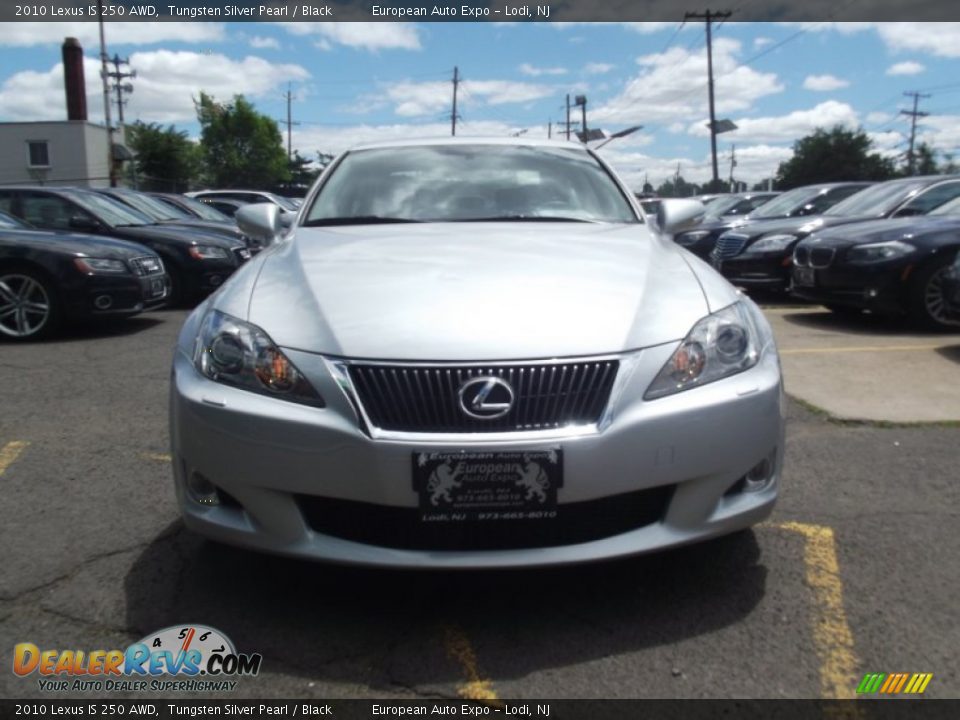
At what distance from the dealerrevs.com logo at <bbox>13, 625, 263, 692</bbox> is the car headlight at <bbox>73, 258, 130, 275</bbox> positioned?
5958mm

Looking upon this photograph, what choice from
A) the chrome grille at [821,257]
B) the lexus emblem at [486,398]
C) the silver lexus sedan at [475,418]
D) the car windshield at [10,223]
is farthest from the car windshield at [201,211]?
the lexus emblem at [486,398]

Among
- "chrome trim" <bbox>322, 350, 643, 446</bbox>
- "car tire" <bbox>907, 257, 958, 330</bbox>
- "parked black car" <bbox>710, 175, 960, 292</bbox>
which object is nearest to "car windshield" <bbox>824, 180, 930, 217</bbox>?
"parked black car" <bbox>710, 175, 960, 292</bbox>

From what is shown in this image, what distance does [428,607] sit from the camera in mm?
2709

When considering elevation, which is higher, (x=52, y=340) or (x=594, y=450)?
(x=594, y=450)

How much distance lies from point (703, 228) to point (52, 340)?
871cm

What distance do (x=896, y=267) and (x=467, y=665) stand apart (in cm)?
675

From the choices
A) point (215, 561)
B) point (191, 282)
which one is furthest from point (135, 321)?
point (215, 561)

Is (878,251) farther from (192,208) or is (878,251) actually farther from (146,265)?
(192,208)

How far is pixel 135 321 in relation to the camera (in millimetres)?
9078

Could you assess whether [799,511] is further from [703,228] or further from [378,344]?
[703,228]

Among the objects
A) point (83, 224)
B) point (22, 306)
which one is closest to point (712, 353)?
point (22, 306)

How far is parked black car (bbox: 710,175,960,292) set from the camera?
368 inches

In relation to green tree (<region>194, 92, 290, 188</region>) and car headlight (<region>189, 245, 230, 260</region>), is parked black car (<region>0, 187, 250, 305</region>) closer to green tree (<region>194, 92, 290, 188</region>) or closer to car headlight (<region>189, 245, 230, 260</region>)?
car headlight (<region>189, 245, 230, 260</region>)
